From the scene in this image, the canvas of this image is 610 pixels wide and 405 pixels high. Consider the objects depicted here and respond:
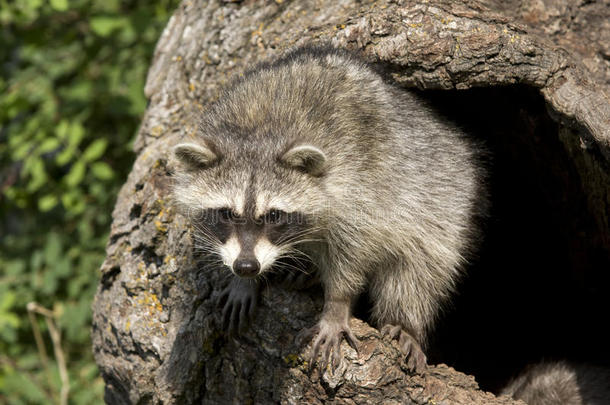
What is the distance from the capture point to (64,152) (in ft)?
14.9

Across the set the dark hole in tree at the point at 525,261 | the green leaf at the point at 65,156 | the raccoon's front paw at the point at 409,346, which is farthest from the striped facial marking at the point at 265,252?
the green leaf at the point at 65,156

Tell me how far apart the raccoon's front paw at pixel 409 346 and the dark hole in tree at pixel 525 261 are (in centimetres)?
87

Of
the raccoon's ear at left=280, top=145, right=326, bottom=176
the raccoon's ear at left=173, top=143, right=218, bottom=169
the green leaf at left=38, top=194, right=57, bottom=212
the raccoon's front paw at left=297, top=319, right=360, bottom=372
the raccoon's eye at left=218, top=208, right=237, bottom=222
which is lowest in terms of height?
the raccoon's front paw at left=297, top=319, right=360, bottom=372

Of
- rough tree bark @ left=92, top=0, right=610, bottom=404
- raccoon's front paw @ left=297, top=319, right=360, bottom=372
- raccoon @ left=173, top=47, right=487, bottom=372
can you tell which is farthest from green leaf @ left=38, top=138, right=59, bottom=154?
raccoon's front paw @ left=297, top=319, right=360, bottom=372

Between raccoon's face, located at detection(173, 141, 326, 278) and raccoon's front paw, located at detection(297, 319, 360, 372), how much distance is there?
0.37m

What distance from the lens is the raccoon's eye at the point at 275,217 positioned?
2.91 meters

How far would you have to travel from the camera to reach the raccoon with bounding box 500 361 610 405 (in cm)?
353

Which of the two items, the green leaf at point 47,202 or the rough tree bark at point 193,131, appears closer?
the rough tree bark at point 193,131

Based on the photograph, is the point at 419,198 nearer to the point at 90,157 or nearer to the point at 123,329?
the point at 123,329

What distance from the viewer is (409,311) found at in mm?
3344

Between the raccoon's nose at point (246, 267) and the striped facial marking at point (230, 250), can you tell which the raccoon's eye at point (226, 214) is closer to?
the striped facial marking at point (230, 250)

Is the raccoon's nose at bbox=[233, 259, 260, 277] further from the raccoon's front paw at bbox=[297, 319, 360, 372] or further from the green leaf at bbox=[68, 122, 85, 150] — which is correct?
the green leaf at bbox=[68, 122, 85, 150]

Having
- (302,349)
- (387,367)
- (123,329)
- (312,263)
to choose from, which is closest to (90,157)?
(123,329)

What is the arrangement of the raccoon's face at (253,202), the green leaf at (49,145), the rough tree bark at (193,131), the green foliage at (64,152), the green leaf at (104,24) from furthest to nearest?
Result: the green foliage at (64,152)
the green leaf at (49,145)
the green leaf at (104,24)
the rough tree bark at (193,131)
the raccoon's face at (253,202)
